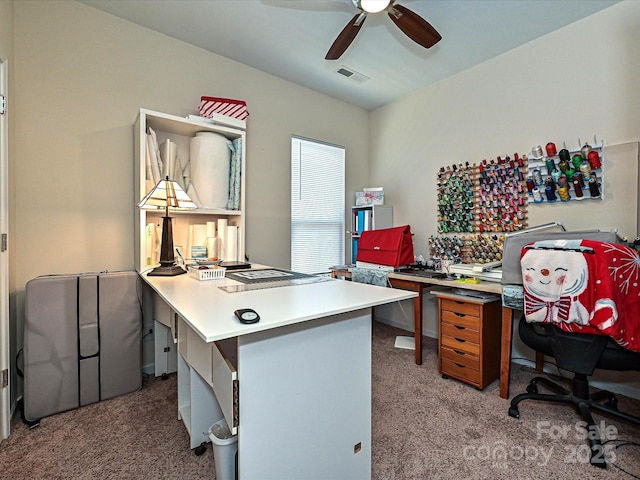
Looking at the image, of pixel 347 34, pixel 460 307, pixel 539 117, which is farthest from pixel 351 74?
pixel 460 307

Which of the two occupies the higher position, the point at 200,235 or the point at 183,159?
the point at 183,159

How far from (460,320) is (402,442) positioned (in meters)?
0.97

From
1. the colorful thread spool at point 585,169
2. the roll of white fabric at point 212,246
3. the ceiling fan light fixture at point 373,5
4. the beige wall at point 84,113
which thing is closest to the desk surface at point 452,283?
the colorful thread spool at point 585,169

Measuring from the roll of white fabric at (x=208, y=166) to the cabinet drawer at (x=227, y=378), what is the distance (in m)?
1.45

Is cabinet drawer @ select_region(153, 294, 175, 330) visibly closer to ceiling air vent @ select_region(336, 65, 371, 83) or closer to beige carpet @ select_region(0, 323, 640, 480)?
beige carpet @ select_region(0, 323, 640, 480)

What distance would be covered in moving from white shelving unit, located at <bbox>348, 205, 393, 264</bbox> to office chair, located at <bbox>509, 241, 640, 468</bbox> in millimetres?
Result: 1782

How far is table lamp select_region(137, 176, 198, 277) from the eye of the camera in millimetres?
1846

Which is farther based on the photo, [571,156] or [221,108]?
[221,108]

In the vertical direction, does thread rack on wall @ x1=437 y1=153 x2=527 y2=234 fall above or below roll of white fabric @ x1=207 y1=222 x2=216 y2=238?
above

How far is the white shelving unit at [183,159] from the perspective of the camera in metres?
2.05

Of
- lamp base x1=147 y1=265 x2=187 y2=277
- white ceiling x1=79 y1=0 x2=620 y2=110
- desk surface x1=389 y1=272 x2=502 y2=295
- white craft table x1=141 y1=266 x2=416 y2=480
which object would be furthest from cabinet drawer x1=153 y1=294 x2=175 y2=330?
white ceiling x1=79 y1=0 x2=620 y2=110

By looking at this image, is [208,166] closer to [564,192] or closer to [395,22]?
[395,22]

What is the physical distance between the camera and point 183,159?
2.49m

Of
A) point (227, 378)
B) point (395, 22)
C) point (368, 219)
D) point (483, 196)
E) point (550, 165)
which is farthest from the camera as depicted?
point (368, 219)
